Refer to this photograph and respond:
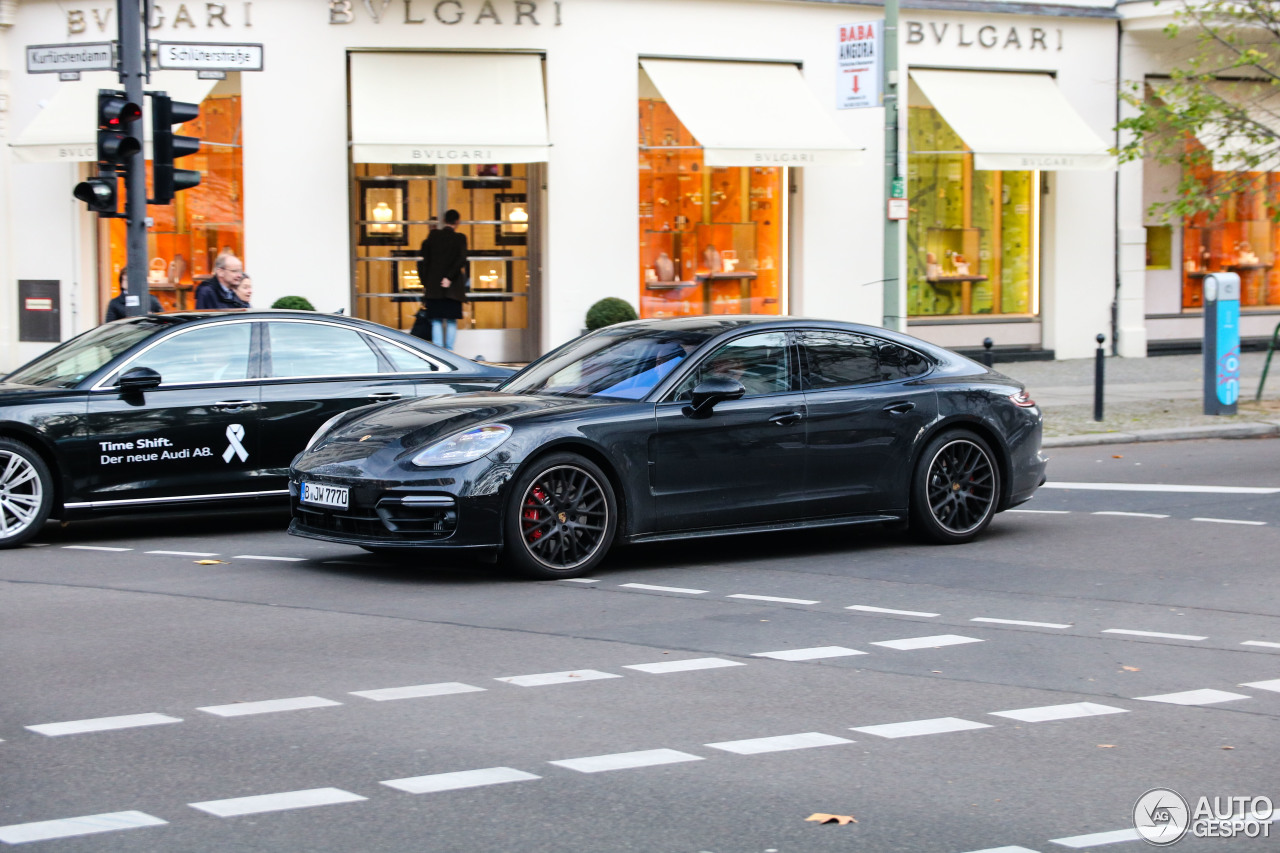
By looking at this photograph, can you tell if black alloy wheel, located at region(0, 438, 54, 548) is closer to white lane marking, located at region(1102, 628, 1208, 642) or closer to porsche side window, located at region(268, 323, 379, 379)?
porsche side window, located at region(268, 323, 379, 379)

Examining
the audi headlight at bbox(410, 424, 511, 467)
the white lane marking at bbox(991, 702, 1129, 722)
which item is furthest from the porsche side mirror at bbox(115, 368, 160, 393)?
the white lane marking at bbox(991, 702, 1129, 722)

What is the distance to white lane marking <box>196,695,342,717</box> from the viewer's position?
6.15m

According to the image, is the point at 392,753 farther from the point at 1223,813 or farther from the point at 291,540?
the point at 291,540

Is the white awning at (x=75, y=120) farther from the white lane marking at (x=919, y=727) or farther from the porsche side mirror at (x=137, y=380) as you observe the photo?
the white lane marking at (x=919, y=727)

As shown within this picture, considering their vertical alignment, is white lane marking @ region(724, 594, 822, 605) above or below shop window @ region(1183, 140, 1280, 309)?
below

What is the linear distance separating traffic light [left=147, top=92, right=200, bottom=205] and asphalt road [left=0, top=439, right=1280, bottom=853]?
18.0 feet

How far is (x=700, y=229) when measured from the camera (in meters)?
23.4

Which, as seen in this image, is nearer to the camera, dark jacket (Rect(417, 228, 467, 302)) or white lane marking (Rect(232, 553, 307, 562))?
white lane marking (Rect(232, 553, 307, 562))

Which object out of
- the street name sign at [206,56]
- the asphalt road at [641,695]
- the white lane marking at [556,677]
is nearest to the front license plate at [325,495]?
the asphalt road at [641,695]

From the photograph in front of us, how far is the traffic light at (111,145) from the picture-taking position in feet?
47.4

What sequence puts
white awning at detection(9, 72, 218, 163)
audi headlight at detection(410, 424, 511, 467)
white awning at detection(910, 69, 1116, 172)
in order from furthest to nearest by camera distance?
white awning at detection(910, 69, 1116, 172)
white awning at detection(9, 72, 218, 163)
audi headlight at detection(410, 424, 511, 467)

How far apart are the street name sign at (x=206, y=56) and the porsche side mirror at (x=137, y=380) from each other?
503cm

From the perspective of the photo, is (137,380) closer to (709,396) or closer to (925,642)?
(709,396)

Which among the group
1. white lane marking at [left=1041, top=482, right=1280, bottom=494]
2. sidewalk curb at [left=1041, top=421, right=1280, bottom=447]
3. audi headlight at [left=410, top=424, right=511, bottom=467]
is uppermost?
audi headlight at [left=410, top=424, right=511, bottom=467]
